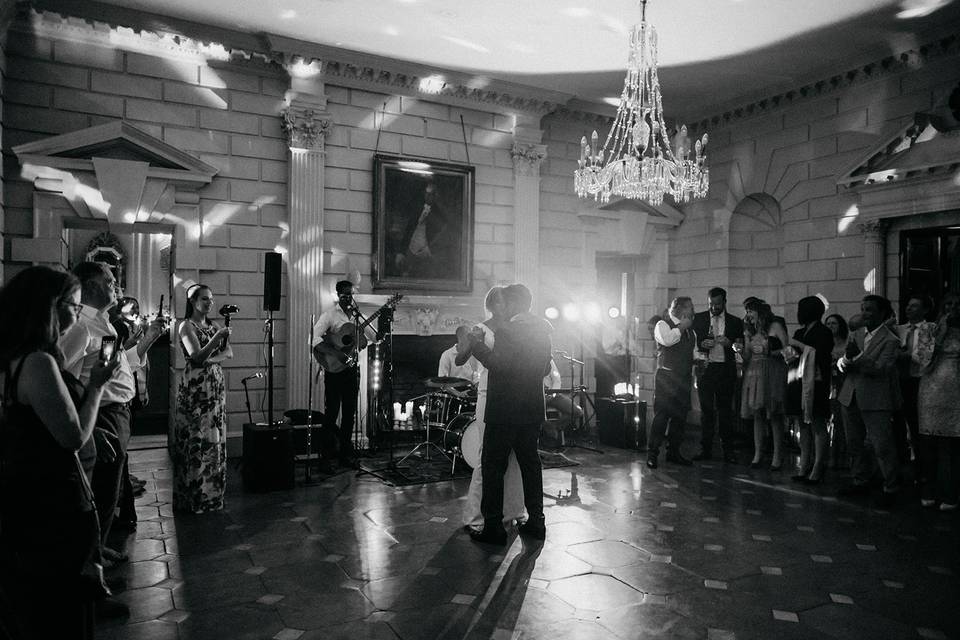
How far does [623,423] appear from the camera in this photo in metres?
7.46

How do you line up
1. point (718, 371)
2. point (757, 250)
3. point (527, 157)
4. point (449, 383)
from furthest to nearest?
1. point (757, 250)
2. point (527, 157)
3. point (718, 371)
4. point (449, 383)

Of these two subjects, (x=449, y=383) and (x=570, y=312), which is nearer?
(x=449, y=383)

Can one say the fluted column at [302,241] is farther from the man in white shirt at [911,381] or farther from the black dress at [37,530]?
the man in white shirt at [911,381]

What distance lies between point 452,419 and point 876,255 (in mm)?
5159

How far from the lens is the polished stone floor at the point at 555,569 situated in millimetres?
2975

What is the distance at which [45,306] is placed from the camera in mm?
1968

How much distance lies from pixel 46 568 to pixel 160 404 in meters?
7.94

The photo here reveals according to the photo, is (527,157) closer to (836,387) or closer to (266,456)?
(836,387)

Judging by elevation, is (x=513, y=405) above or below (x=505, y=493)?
above

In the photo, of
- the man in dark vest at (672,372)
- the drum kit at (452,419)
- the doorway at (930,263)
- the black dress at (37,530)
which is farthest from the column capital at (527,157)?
the black dress at (37,530)

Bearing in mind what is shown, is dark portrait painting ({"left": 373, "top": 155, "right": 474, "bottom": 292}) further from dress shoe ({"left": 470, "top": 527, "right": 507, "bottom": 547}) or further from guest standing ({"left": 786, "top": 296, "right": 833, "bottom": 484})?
dress shoe ({"left": 470, "top": 527, "right": 507, "bottom": 547})

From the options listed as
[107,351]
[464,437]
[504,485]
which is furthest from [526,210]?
[107,351]

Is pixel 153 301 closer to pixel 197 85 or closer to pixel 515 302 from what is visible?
pixel 197 85

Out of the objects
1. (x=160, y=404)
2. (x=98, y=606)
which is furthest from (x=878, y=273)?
(x=160, y=404)
